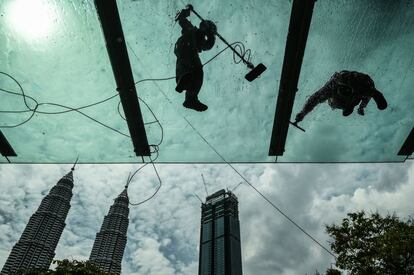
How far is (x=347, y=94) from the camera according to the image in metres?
3.83

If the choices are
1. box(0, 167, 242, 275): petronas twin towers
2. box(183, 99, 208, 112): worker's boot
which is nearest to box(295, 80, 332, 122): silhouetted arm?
box(183, 99, 208, 112): worker's boot

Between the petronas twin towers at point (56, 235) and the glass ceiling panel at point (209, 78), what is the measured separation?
17836 centimetres

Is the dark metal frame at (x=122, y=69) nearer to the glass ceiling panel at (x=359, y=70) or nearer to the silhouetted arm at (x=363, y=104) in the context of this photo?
the glass ceiling panel at (x=359, y=70)

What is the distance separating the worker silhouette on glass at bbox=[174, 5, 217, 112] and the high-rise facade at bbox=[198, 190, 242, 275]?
392ft

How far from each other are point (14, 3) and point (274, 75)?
3.37 meters

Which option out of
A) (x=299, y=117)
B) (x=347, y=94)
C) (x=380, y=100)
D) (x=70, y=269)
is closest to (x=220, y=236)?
(x=70, y=269)

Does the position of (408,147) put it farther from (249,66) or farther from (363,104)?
(249,66)

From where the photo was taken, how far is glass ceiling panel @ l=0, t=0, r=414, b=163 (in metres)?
3.51

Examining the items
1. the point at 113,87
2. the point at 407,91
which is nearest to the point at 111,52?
the point at 113,87

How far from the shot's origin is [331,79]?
4.09 m

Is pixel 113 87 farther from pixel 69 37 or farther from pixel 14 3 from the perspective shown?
pixel 14 3

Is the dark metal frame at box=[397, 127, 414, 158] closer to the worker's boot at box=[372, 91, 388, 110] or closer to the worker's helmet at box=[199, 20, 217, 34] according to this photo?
the worker's boot at box=[372, 91, 388, 110]

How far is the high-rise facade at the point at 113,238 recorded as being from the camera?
170225 mm

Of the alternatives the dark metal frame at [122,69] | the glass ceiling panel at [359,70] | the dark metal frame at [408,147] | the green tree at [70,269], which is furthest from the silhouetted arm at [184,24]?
the green tree at [70,269]
